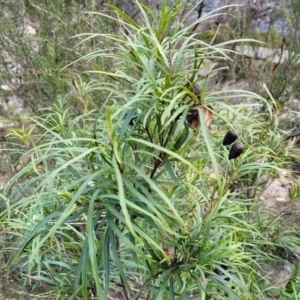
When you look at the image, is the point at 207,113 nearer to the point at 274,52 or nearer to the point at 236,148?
the point at 236,148

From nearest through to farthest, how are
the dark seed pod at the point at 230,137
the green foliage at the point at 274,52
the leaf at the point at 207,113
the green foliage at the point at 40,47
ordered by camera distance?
the leaf at the point at 207,113, the dark seed pod at the point at 230,137, the green foliage at the point at 40,47, the green foliage at the point at 274,52

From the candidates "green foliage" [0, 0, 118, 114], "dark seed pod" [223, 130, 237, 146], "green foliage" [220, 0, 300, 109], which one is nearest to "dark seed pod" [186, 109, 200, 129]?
"dark seed pod" [223, 130, 237, 146]

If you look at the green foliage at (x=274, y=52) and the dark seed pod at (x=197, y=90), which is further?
the green foliage at (x=274, y=52)

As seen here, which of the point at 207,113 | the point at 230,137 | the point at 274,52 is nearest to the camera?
the point at 207,113

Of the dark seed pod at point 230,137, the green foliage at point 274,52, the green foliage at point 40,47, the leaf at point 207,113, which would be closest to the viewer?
the leaf at point 207,113

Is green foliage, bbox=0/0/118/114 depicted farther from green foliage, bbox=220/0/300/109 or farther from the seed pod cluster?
the seed pod cluster

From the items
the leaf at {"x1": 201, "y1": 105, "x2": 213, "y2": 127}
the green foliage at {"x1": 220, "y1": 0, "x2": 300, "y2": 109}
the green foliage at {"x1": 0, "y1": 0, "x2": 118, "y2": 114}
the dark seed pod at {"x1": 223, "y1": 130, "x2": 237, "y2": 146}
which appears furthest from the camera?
the green foliage at {"x1": 220, "y1": 0, "x2": 300, "y2": 109}

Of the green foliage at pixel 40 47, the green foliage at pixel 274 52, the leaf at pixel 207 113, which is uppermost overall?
the leaf at pixel 207 113

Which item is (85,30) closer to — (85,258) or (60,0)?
(60,0)

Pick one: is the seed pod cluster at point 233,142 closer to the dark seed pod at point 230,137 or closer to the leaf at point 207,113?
the dark seed pod at point 230,137

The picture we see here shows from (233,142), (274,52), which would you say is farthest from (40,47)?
(233,142)

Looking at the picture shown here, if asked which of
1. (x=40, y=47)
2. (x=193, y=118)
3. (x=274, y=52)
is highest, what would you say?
(x=193, y=118)

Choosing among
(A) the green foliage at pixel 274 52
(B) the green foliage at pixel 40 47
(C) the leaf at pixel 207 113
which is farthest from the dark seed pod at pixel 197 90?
(A) the green foliage at pixel 274 52

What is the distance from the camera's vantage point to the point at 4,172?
8.30ft
